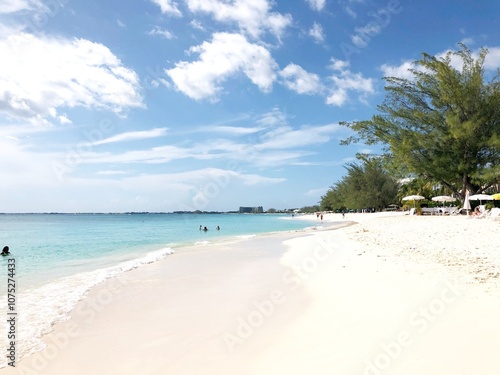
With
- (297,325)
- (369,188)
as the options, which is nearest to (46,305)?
(297,325)

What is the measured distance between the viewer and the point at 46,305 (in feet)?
24.7

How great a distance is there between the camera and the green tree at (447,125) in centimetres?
2594

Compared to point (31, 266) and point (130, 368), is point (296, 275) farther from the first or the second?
point (31, 266)

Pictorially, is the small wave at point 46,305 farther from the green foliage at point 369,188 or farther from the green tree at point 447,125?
the green foliage at point 369,188

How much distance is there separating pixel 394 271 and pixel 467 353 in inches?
191

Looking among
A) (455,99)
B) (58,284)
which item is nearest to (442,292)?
(58,284)

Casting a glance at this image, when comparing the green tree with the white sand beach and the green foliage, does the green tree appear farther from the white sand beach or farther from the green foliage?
the green foliage

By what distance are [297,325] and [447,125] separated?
2793 cm

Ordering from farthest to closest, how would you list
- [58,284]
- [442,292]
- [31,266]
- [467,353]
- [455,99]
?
1. [455,99]
2. [31,266]
3. [58,284]
4. [442,292]
5. [467,353]

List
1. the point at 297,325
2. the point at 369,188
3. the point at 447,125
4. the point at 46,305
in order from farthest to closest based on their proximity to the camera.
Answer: the point at 369,188 < the point at 447,125 < the point at 46,305 < the point at 297,325

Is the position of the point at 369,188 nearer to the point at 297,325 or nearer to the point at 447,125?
the point at 447,125

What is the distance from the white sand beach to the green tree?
65.5 ft

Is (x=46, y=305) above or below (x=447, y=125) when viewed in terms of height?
below

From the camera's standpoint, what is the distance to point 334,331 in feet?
16.2
